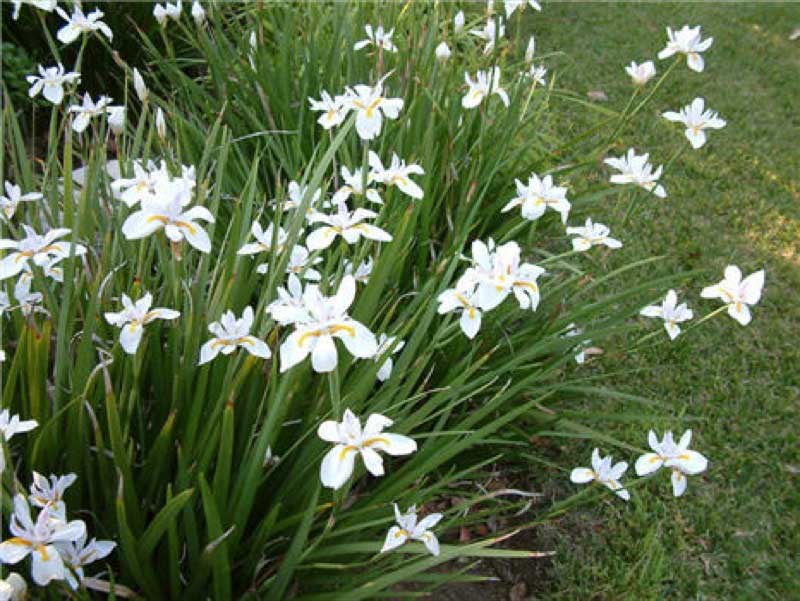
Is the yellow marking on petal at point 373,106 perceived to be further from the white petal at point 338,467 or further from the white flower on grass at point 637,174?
the white petal at point 338,467

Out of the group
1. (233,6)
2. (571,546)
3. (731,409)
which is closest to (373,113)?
(571,546)

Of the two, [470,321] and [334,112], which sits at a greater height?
[334,112]

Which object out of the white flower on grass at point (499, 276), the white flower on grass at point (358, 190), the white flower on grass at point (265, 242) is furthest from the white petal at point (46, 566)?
the white flower on grass at point (358, 190)

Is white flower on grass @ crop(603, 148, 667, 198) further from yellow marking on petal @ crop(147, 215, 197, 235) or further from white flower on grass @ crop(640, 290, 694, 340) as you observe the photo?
yellow marking on petal @ crop(147, 215, 197, 235)

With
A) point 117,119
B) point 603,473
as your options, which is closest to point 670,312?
Answer: point 603,473

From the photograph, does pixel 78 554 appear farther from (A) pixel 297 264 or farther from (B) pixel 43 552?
(A) pixel 297 264
